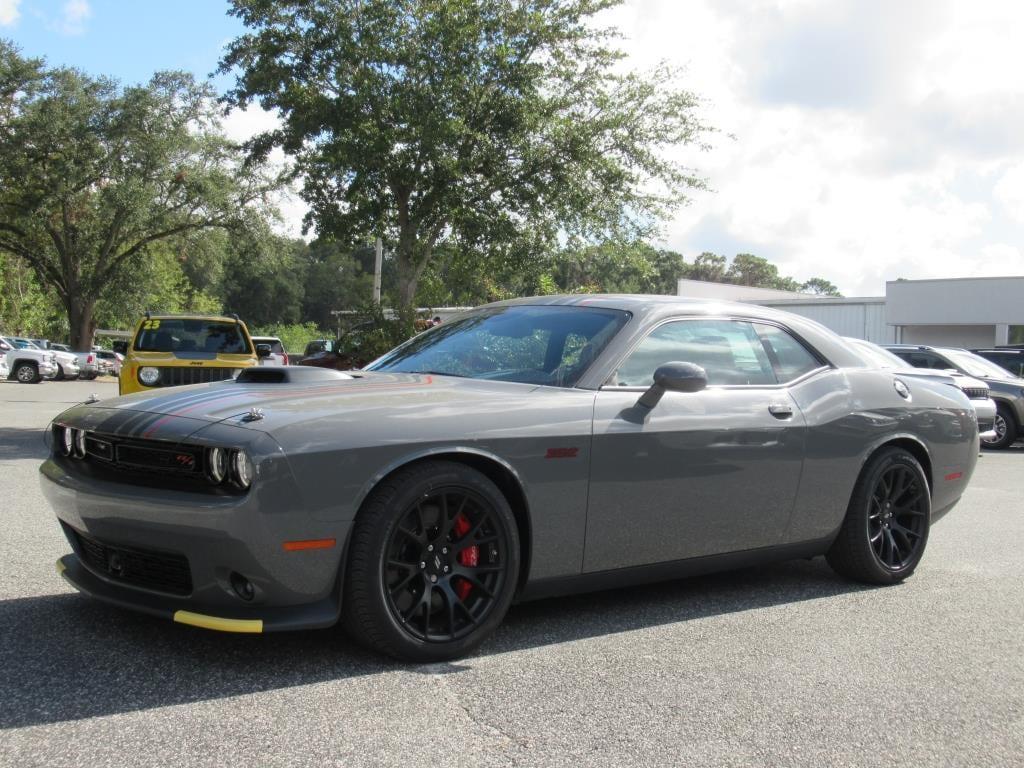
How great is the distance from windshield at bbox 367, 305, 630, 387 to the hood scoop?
57 cm

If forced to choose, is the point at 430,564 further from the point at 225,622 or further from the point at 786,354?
the point at 786,354

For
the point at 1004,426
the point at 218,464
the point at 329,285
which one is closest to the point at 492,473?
the point at 218,464

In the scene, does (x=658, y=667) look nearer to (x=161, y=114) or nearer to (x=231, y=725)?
(x=231, y=725)

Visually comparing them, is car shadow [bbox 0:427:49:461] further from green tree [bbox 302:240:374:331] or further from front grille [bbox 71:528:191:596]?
green tree [bbox 302:240:374:331]

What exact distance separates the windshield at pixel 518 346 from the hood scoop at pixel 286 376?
57cm

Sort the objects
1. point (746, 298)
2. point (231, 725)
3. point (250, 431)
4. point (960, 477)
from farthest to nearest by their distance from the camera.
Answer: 1. point (746, 298)
2. point (960, 477)
3. point (250, 431)
4. point (231, 725)

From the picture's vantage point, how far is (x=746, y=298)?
170 ft

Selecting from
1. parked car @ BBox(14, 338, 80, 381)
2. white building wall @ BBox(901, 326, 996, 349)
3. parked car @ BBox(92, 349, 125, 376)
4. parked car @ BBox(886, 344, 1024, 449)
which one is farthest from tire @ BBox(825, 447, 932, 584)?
parked car @ BBox(92, 349, 125, 376)

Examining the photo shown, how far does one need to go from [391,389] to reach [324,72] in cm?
1393

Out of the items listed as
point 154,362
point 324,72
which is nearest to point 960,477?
point 154,362

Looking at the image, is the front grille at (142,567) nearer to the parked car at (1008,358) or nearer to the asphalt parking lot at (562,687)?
the asphalt parking lot at (562,687)

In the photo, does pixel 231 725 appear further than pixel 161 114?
No

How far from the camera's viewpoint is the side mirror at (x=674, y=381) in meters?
4.38

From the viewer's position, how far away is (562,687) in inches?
144
